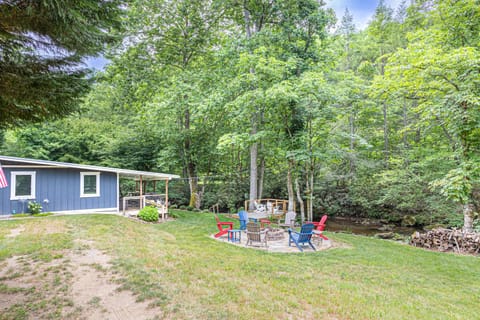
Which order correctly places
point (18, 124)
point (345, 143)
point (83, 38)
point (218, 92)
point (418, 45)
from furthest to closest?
point (345, 143) → point (218, 92) → point (418, 45) → point (18, 124) → point (83, 38)

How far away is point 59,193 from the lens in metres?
11.9

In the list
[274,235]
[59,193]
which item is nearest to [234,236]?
[274,235]

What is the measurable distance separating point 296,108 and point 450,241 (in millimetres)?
7706

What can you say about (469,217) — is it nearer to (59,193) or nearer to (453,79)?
(453,79)

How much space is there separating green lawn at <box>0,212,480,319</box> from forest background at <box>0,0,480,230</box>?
9.84 ft

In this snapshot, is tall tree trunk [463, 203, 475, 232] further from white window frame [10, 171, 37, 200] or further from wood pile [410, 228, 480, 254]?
white window frame [10, 171, 37, 200]

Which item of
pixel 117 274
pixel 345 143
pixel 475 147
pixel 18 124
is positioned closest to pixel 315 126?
pixel 345 143

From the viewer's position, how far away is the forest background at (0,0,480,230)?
30.6ft

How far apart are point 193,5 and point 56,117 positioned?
A: 15.6 metres

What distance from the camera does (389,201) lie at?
50.1 feet

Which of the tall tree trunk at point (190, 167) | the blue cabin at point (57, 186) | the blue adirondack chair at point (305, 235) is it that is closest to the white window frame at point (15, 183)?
the blue cabin at point (57, 186)

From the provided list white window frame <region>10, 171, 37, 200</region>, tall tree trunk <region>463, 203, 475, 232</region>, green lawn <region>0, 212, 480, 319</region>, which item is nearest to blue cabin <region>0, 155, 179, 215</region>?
white window frame <region>10, 171, 37, 200</region>

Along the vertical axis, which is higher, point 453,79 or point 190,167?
point 453,79

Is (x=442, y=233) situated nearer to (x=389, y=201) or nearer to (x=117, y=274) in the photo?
→ (x=389, y=201)
